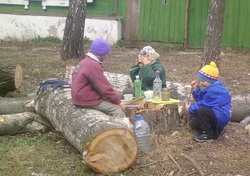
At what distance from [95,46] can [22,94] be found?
3444 mm

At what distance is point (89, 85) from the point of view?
5.89 metres

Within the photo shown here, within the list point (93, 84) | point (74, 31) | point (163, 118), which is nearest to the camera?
point (93, 84)

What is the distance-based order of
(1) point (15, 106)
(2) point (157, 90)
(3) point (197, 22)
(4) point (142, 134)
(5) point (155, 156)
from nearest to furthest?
(5) point (155, 156) < (4) point (142, 134) < (2) point (157, 90) < (1) point (15, 106) < (3) point (197, 22)

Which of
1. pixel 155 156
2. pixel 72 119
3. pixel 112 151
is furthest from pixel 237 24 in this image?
pixel 112 151

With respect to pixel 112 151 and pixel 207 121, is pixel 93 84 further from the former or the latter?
pixel 207 121

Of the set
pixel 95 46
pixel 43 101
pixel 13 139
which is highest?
pixel 95 46

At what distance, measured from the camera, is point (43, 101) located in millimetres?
6809

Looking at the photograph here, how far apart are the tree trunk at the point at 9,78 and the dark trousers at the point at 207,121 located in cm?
387

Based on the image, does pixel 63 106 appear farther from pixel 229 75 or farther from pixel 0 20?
pixel 0 20

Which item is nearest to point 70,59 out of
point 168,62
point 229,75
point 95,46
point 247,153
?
point 168,62

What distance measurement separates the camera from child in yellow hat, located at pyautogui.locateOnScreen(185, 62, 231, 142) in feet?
19.9

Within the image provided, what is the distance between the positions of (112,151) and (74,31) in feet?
23.7

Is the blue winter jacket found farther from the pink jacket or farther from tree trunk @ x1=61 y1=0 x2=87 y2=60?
tree trunk @ x1=61 y1=0 x2=87 y2=60

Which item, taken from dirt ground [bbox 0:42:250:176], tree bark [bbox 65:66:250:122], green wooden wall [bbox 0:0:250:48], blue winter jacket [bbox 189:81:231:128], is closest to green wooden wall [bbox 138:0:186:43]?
green wooden wall [bbox 0:0:250:48]
